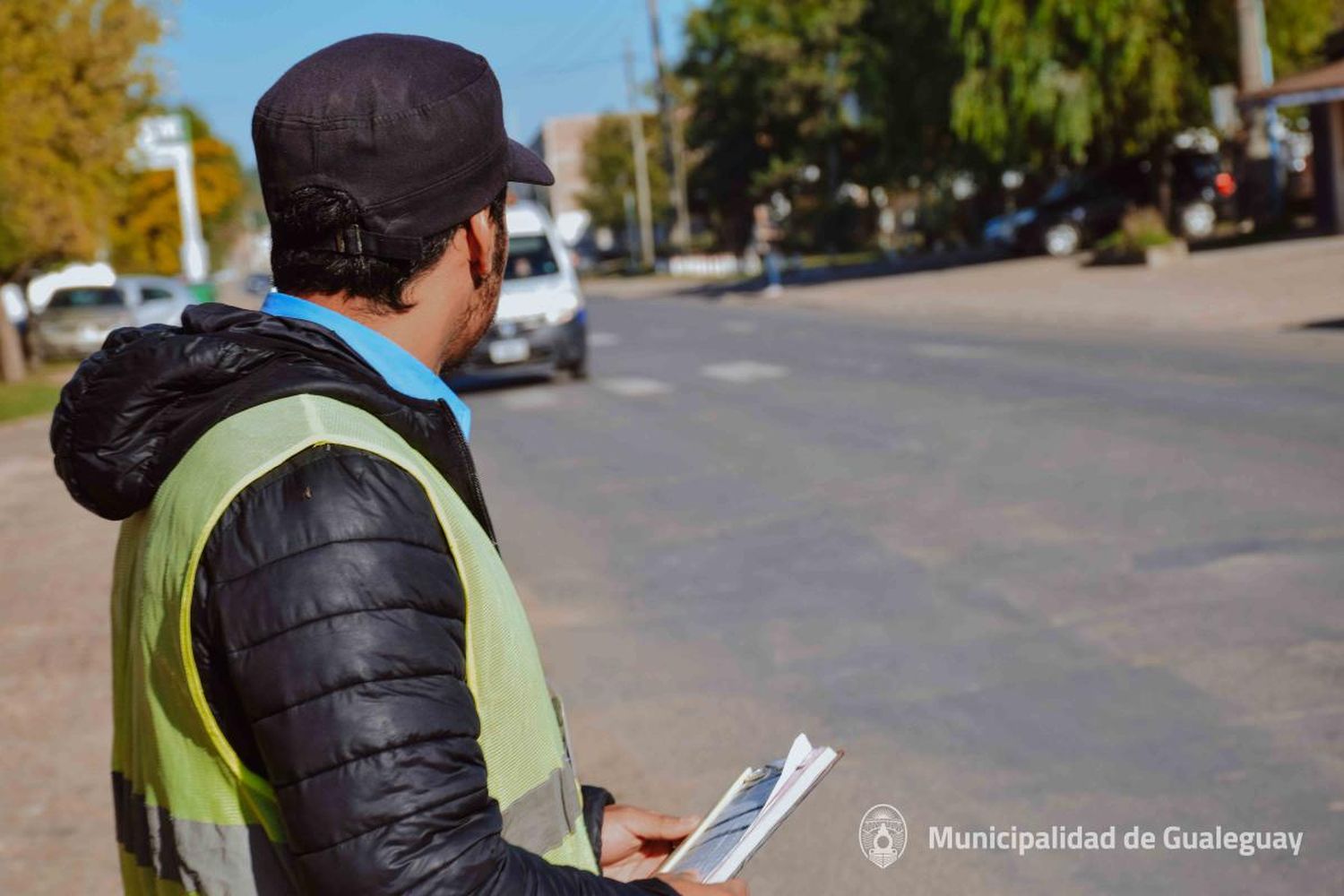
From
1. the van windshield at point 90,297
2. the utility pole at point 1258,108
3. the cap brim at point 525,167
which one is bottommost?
the cap brim at point 525,167

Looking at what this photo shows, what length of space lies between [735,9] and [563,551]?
59.9 metres

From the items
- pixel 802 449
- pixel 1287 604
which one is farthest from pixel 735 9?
pixel 1287 604

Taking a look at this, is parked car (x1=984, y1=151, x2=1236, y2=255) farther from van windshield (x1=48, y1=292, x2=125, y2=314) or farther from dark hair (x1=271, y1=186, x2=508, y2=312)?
dark hair (x1=271, y1=186, x2=508, y2=312)

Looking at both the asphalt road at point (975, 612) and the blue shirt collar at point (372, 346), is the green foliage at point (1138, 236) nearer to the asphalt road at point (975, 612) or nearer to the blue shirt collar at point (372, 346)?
the asphalt road at point (975, 612)

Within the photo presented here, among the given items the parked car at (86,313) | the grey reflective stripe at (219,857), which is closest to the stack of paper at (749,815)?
the grey reflective stripe at (219,857)

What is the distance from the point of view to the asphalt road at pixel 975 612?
4.57m

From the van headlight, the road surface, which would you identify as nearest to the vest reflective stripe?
the road surface

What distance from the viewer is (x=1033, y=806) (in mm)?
4598

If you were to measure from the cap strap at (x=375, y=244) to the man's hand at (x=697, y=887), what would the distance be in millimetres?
718

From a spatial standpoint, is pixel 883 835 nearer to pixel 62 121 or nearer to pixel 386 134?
pixel 386 134

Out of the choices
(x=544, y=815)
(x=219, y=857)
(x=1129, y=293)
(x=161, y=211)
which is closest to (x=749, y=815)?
(x=544, y=815)

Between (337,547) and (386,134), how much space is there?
→ 0.46 metres

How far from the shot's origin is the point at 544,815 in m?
1.74

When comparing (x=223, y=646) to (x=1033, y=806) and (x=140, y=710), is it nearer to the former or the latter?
(x=140, y=710)
